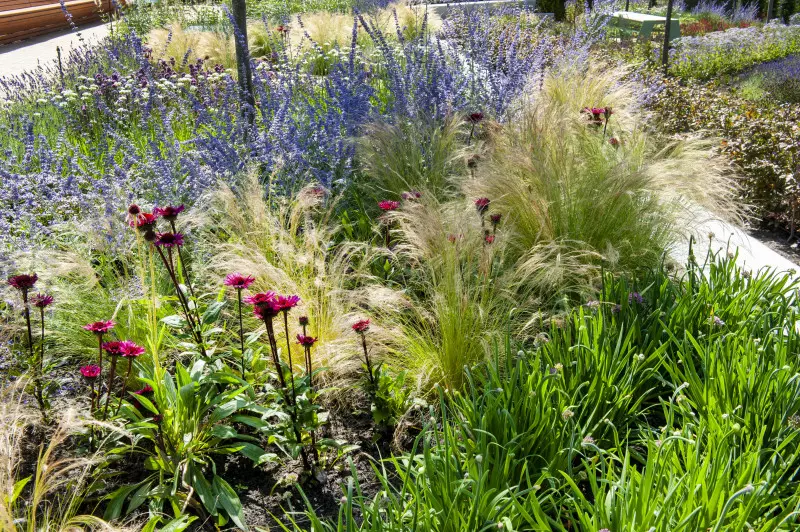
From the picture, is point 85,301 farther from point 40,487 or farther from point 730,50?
point 730,50

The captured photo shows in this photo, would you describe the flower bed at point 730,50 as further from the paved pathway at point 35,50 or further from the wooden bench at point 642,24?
the paved pathway at point 35,50

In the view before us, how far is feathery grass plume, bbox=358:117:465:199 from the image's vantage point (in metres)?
4.30

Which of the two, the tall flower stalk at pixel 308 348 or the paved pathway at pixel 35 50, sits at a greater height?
the paved pathway at pixel 35 50

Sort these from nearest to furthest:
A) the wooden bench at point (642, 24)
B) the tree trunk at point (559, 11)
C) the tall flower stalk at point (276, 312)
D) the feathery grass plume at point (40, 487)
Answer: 1. the feathery grass plume at point (40, 487)
2. the tall flower stalk at point (276, 312)
3. the wooden bench at point (642, 24)
4. the tree trunk at point (559, 11)

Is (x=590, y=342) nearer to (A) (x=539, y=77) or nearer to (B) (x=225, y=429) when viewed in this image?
(B) (x=225, y=429)

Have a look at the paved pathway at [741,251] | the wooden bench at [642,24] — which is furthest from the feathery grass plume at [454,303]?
the wooden bench at [642,24]

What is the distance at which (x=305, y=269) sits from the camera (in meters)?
3.34

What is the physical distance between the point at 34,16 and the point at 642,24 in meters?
12.9

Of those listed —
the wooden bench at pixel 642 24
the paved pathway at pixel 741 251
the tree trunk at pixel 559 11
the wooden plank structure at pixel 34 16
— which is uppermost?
the wooden plank structure at pixel 34 16

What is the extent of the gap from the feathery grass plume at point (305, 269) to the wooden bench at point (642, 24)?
12278mm

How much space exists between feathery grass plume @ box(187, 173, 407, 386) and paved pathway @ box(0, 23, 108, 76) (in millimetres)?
7372

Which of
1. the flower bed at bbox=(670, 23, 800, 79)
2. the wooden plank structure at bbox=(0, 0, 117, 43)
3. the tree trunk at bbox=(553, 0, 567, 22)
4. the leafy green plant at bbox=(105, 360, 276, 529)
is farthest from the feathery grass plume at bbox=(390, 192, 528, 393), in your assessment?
the tree trunk at bbox=(553, 0, 567, 22)

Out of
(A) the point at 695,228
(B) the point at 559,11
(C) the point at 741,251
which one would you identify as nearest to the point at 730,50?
(B) the point at 559,11

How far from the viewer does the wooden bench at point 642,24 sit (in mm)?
14305
